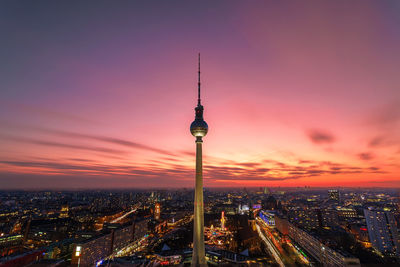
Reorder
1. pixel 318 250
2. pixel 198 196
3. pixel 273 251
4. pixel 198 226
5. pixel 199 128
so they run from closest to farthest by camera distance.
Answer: pixel 198 226 < pixel 198 196 < pixel 199 128 < pixel 318 250 < pixel 273 251

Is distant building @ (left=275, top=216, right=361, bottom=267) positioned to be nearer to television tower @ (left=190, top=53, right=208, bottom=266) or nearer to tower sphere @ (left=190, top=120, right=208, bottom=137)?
television tower @ (left=190, top=53, right=208, bottom=266)

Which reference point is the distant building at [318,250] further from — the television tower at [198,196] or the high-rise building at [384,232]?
the television tower at [198,196]

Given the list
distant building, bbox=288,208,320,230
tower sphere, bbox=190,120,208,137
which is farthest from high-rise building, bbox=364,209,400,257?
tower sphere, bbox=190,120,208,137

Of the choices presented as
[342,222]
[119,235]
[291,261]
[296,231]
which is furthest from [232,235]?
[342,222]

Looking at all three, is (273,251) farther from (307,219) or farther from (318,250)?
(307,219)

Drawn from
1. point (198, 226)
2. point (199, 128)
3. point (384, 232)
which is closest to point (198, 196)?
point (198, 226)

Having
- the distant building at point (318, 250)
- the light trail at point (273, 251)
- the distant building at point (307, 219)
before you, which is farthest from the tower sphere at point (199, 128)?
the distant building at point (307, 219)

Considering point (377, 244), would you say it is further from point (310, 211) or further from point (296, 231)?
point (310, 211)
